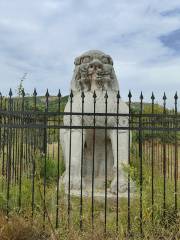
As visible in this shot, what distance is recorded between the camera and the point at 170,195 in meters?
6.43

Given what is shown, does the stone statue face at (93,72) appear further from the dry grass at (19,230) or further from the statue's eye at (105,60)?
the dry grass at (19,230)

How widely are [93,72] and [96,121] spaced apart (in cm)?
79

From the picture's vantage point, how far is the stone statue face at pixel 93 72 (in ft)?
23.8

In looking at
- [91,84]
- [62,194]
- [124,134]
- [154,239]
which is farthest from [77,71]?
[154,239]

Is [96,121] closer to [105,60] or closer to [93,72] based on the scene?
[93,72]

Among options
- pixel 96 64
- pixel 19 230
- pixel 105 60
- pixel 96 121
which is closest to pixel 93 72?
pixel 96 64

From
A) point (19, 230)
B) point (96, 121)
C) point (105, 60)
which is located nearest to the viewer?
point (19, 230)

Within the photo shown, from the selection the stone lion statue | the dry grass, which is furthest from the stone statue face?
the dry grass

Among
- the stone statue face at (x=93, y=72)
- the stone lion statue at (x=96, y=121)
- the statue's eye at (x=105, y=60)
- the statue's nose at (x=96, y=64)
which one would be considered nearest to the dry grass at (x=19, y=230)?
the stone lion statue at (x=96, y=121)

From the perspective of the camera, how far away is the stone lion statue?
6.92 metres

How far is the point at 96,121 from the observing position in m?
7.10

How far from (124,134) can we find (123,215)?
1508 mm

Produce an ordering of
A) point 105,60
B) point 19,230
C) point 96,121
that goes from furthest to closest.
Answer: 1. point 105,60
2. point 96,121
3. point 19,230

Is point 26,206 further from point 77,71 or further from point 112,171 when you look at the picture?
point 77,71
